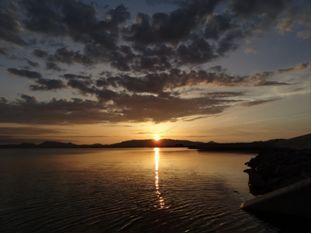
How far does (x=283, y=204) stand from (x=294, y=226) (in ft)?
6.82

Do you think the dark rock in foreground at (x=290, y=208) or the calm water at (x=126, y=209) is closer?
the dark rock in foreground at (x=290, y=208)

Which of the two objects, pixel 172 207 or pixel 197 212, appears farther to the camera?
pixel 172 207

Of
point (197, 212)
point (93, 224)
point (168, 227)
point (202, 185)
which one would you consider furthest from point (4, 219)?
point (202, 185)

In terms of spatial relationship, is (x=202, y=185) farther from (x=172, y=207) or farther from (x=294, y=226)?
(x=294, y=226)

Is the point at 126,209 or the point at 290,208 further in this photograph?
the point at 126,209

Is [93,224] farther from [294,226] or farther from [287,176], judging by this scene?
[287,176]

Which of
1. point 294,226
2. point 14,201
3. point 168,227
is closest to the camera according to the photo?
point 294,226

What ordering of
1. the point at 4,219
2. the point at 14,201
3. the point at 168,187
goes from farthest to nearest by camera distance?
the point at 168,187 < the point at 14,201 < the point at 4,219

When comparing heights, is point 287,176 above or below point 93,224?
above

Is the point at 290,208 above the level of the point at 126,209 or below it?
above

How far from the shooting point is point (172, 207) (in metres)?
26.3

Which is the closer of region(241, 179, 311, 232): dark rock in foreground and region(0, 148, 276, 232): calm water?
region(241, 179, 311, 232): dark rock in foreground

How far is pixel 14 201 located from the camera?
29297 mm

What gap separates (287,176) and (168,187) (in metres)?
13.9
